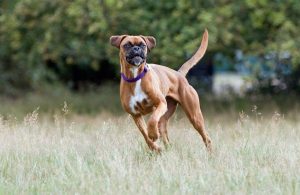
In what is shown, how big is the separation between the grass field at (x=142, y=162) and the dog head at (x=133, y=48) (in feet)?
3.33

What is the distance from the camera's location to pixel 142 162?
8.50m

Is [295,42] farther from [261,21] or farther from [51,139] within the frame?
[51,139]

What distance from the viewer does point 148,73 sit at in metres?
9.02

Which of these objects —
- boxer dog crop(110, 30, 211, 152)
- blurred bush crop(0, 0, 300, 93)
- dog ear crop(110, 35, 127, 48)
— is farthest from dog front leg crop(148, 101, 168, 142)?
blurred bush crop(0, 0, 300, 93)

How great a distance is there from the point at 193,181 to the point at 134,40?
2173 millimetres

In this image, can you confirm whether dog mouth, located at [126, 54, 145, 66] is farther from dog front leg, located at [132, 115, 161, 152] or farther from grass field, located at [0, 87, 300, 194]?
grass field, located at [0, 87, 300, 194]

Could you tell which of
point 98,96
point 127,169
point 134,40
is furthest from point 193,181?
point 98,96

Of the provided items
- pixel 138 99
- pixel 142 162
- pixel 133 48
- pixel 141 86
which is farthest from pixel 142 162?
pixel 133 48

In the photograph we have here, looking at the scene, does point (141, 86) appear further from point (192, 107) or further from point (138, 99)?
point (192, 107)

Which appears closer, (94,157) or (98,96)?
(94,157)

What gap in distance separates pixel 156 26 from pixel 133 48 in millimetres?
7209

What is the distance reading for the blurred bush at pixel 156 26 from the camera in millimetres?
15320

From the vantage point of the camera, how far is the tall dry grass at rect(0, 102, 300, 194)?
729cm

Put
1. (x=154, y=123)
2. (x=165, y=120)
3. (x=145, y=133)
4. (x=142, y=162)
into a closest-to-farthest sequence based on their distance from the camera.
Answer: (x=142, y=162), (x=154, y=123), (x=145, y=133), (x=165, y=120)
